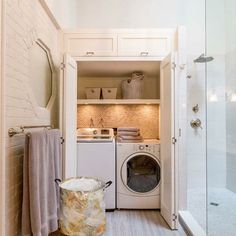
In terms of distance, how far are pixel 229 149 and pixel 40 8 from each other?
286cm

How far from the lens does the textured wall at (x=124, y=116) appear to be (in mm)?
3729

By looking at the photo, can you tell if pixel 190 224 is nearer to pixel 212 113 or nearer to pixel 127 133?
pixel 127 133

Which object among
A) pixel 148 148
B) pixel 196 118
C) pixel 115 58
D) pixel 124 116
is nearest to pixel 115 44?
pixel 115 58

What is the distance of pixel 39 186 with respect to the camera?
5.71 feet

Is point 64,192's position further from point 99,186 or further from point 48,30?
point 48,30

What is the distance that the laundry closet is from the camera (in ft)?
8.29

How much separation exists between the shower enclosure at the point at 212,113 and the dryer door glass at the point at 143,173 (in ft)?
1.70

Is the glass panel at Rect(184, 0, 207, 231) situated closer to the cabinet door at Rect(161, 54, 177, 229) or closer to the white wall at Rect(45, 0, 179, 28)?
the white wall at Rect(45, 0, 179, 28)

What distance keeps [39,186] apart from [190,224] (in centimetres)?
153

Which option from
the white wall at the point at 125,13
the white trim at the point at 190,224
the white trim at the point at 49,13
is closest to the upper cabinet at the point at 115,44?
the white trim at the point at 49,13

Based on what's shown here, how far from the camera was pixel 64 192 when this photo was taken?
82.4 inches

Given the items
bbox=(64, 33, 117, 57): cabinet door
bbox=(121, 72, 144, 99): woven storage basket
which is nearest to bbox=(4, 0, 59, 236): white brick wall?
bbox=(64, 33, 117, 57): cabinet door

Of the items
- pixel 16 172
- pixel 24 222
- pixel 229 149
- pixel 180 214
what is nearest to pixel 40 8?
pixel 16 172

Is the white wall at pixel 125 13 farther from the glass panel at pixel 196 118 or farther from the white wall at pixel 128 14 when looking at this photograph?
the glass panel at pixel 196 118
